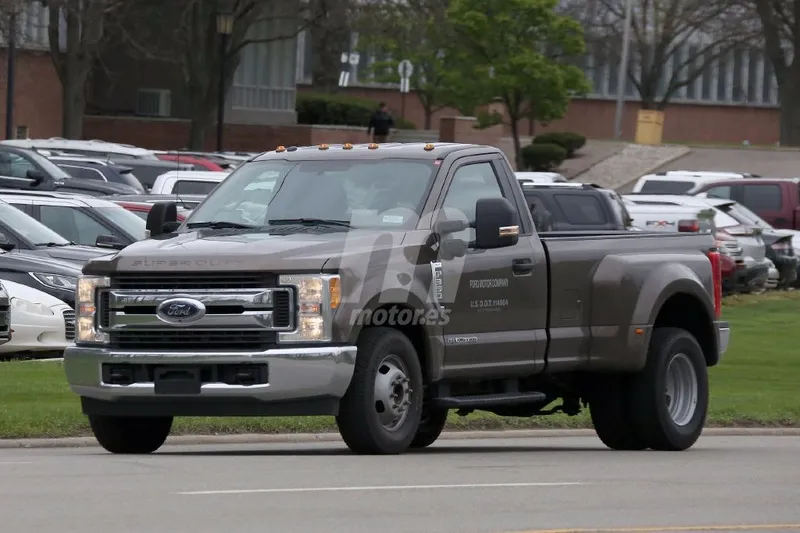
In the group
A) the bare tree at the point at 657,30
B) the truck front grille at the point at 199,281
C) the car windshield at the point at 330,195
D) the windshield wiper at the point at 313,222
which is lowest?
the truck front grille at the point at 199,281

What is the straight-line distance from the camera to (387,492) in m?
9.53

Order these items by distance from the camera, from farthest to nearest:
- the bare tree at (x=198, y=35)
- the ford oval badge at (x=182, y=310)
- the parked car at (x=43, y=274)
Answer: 1. the bare tree at (x=198, y=35)
2. the parked car at (x=43, y=274)
3. the ford oval badge at (x=182, y=310)

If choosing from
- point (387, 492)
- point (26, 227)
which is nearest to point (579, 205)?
point (26, 227)

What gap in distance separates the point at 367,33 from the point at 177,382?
4730cm

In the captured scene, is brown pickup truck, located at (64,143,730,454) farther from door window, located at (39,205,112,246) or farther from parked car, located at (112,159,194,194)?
parked car, located at (112,159,194,194)

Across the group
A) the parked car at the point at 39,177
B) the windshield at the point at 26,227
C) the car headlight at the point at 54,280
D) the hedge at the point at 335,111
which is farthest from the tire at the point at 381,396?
the hedge at the point at 335,111

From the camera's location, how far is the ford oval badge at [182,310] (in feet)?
36.8

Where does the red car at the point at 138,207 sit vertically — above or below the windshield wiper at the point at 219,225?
below

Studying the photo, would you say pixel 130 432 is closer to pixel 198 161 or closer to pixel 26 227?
pixel 26 227

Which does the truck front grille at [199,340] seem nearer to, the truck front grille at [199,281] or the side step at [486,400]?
the truck front grille at [199,281]

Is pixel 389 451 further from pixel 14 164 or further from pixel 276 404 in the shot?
pixel 14 164

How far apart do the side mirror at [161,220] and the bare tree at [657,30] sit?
60297 mm

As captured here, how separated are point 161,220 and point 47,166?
63.8 ft

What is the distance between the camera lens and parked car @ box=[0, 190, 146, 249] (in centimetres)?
2281
